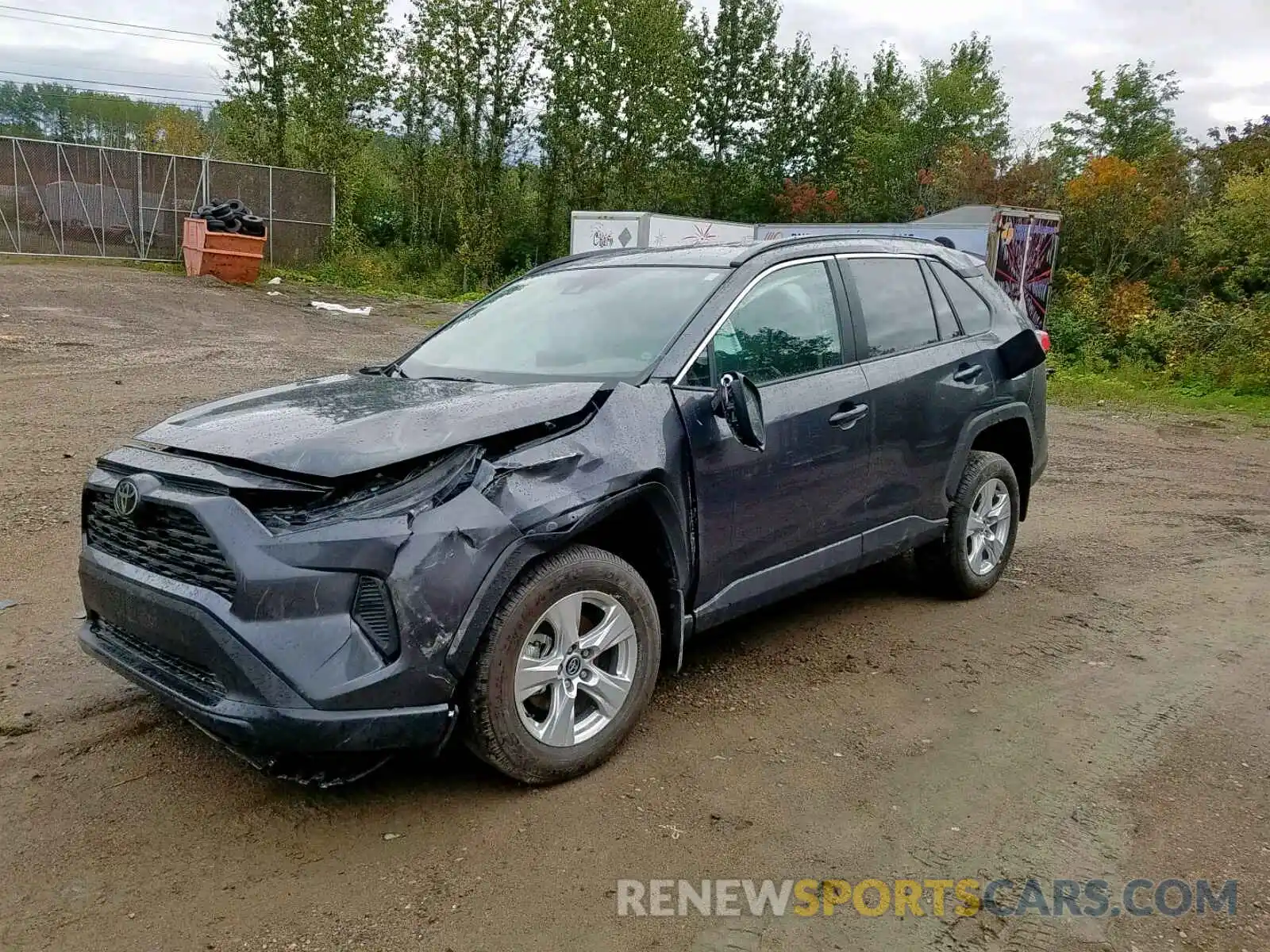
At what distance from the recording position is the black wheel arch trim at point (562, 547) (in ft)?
9.43

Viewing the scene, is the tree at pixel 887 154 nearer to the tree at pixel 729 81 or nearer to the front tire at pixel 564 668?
the tree at pixel 729 81

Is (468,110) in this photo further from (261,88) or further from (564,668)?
(564,668)

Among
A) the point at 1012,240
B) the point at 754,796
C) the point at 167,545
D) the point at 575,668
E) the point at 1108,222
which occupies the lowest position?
the point at 754,796

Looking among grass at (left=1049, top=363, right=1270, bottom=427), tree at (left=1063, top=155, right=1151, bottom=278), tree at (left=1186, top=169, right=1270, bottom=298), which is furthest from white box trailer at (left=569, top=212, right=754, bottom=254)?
tree at (left=1186, top=169, right=1270, bottom=298)

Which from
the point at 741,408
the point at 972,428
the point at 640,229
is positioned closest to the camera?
the point at 741,408

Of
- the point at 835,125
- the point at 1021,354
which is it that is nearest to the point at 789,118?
the point at 835,125

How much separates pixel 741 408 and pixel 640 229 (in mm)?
21431

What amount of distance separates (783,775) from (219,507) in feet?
6.55

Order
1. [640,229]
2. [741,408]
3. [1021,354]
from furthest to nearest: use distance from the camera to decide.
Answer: [640,229], [1021,354], [741,408]

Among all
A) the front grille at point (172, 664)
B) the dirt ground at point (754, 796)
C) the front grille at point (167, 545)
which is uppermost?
the front grille at point (167, 545)

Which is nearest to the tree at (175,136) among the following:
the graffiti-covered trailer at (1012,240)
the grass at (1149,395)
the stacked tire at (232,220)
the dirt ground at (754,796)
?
the stacked tire at (232,220)

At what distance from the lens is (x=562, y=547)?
124 inches

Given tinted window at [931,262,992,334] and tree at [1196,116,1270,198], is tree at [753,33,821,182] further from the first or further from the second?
tinted window at [931,262,992,334]

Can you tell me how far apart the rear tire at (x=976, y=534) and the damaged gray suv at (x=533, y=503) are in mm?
230
